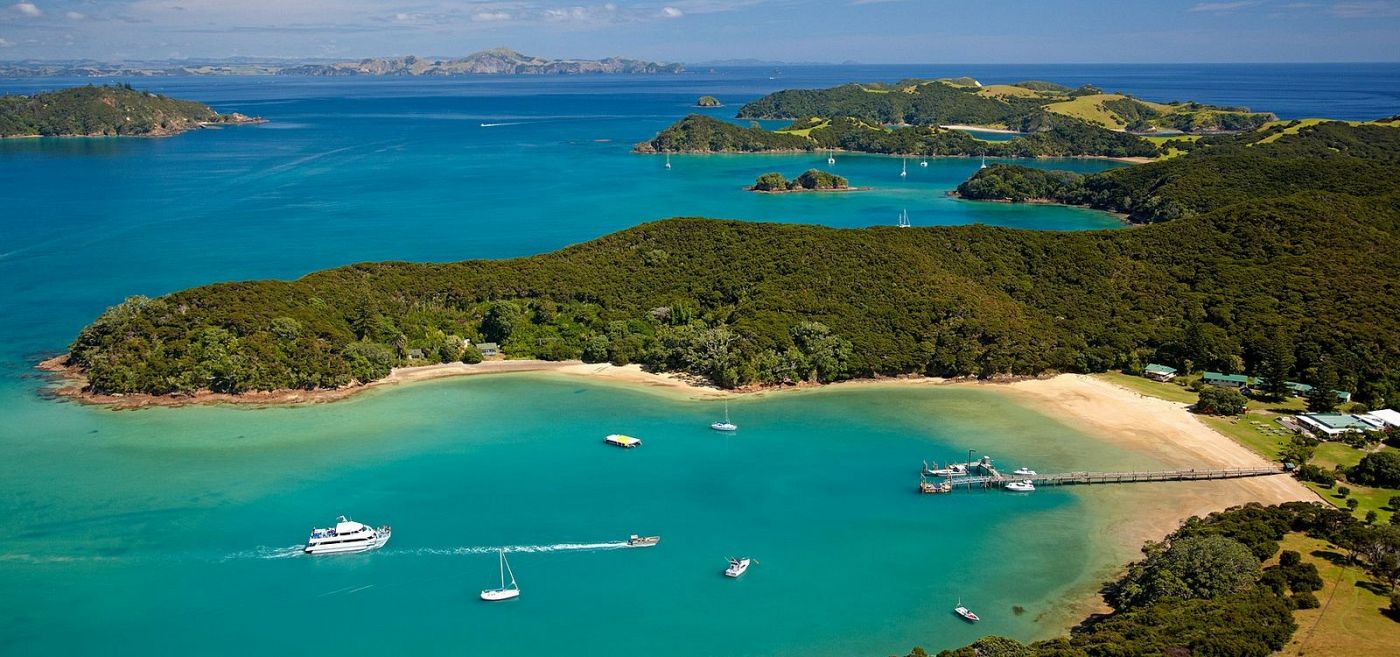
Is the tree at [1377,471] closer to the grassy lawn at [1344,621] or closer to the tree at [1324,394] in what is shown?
the tree at [1324,394]

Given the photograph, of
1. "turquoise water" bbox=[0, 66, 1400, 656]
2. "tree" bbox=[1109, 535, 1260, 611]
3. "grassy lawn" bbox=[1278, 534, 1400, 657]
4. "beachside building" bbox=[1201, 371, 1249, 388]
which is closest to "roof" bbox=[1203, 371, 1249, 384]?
"beachside building" bbox=[1201, 371, 1249, 388]

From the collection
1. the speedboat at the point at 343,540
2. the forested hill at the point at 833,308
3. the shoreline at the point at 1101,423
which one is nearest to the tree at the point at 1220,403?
the shoreline at the point at 1101,423

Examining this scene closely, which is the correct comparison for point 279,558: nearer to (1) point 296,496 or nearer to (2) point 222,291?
(1) point 296,496

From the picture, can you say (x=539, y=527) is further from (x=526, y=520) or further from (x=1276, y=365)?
(x=1276, y=365)

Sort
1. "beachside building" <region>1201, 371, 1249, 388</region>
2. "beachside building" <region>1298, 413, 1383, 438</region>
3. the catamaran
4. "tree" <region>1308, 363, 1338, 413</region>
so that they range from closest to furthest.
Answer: "beachside building" <region>1298, 413, 1383, 438</region>, the catamaran, "tree" <region>1308, 363, 1338, 413</region>, "beachside building" <region>1201, 371, 1249, 388</region>

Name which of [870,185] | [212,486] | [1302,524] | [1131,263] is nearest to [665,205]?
[870,185]

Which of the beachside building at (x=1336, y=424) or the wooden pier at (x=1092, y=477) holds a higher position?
the beachside building at (x=1336, y=424)

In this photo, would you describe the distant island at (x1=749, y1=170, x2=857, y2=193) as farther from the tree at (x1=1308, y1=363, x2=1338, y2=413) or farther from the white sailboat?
the white sailboat
